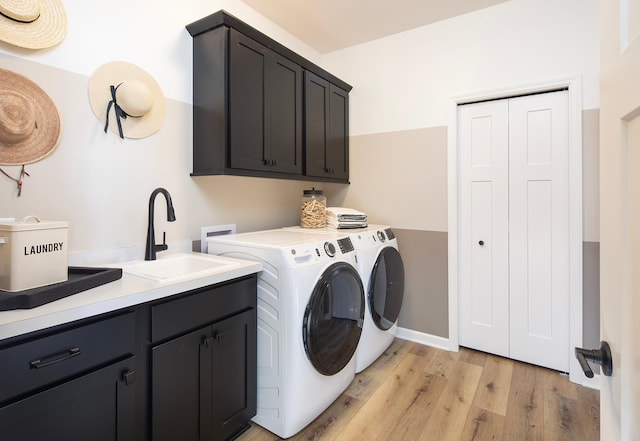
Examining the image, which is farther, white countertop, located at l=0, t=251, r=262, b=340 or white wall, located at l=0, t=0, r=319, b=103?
white wall, located at l=0, t=0, r=319, b=103

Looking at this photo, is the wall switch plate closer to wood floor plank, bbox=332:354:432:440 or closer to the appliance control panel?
the appliance control panel

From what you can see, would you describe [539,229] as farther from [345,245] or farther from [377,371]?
[377,371]

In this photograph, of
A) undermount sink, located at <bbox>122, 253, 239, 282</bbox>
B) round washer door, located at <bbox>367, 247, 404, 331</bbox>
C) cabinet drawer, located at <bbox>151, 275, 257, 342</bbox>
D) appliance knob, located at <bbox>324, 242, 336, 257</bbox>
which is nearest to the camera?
cabinet drawer, located at <bbox>151, 275, 257, 342</bbox>

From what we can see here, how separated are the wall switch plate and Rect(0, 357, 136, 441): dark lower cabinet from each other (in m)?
1.03

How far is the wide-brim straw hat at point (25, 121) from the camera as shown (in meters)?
1.30

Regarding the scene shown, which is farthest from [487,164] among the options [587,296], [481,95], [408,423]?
[408,423]

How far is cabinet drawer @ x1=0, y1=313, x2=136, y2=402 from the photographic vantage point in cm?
88

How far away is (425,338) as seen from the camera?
2756mm

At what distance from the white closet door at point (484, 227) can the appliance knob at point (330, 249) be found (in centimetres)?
129

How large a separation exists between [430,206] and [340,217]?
31.0 inches

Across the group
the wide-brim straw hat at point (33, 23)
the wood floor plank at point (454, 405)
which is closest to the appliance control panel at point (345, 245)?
the wood floor plank at point (454, 405)

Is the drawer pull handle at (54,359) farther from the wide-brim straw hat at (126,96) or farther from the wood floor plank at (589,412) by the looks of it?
the wood floor plank at (589,412)

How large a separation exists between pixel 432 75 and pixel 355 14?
79 centimetres

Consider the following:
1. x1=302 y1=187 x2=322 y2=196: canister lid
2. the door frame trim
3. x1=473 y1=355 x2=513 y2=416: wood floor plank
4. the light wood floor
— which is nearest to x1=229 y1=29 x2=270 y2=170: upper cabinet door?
x1=302 y1=187 x2=322 y2=196: canister lid
